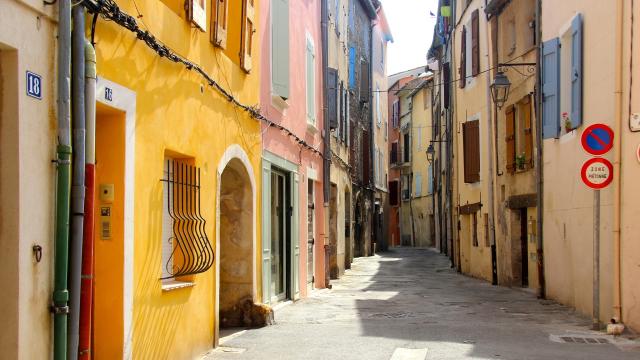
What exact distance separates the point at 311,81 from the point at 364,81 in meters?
11.7

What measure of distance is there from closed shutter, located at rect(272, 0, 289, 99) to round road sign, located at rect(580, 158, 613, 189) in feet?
15.4

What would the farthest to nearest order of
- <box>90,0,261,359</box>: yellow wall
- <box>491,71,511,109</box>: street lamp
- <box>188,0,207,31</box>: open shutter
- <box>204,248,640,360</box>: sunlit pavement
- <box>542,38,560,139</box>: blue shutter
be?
<box>491,71,511,109</box>: street lamp → <box>542,38,560,139</box>: blue shutter → <box>204,248,640,360</box>: sunlit pavement → <box>188,0,207,31</box>: open shutter → <box>90,0,261,359</box>: yellow wall

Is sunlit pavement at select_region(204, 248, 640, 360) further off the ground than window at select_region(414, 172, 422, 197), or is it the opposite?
window at select_region(414, 172, 422, 197)

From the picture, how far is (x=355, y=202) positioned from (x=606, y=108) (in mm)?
15569

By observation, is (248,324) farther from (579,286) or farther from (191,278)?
(579,286)

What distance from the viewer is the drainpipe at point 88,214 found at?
203 inches

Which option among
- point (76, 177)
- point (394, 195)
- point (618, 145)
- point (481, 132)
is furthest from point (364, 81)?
point (394, 195)

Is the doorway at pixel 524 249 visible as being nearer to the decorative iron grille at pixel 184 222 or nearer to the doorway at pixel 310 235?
the doorway at pixel 310 235

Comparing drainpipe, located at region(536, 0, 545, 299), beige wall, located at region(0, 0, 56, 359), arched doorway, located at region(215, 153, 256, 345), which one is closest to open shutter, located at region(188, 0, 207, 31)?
arched doorway, located at region(215, 153, 256, 345)

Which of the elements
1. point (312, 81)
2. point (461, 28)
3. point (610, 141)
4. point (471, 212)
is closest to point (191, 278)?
point (610, 141)

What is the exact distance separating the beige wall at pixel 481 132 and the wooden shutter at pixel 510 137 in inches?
52.7

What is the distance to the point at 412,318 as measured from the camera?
11719 millimetres

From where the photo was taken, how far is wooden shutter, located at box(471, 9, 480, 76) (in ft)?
65.3

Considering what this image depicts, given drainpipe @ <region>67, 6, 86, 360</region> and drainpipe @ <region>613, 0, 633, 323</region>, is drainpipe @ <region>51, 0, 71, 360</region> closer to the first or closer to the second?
drainpipe @ <region>67, 6, 86, 360</region>
